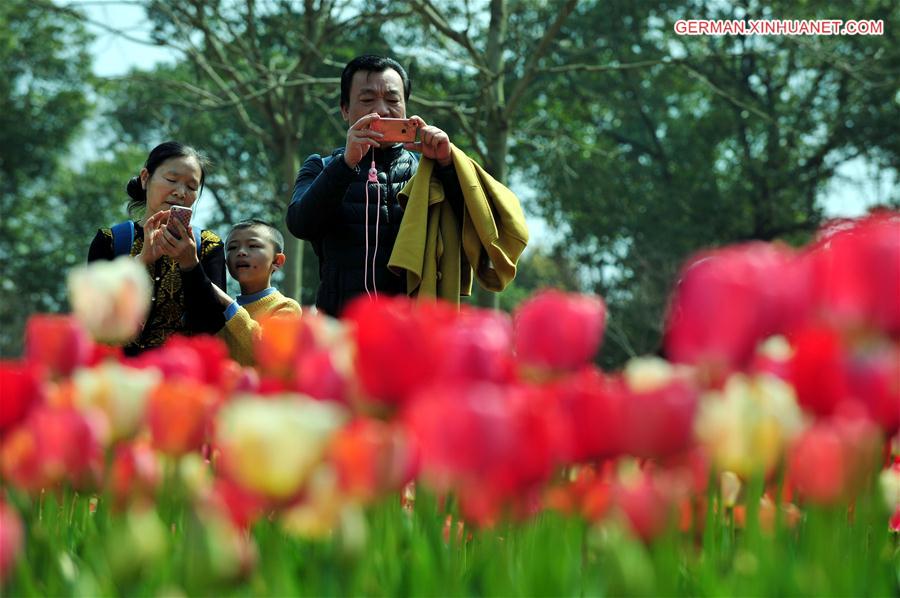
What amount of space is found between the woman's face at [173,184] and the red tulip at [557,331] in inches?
119

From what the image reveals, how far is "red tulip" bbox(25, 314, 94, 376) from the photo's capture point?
4.49 feet

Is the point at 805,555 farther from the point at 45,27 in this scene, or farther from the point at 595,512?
the point at 45,27

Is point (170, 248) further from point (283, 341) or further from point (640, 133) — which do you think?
point (640, 133)

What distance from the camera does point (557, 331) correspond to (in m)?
1.23

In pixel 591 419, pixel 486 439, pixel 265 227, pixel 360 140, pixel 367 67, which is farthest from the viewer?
pixel 265 227

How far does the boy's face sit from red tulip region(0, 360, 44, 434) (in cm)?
A: 336

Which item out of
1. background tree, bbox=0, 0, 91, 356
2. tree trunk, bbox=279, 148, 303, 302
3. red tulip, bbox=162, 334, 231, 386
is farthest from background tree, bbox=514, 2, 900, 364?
red tulip, bbox=162, 334, 231, 386

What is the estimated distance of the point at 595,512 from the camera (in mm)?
1180

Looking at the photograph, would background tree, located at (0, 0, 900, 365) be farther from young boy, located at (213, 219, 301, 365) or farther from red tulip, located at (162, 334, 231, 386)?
red tulip, located at (162, 334, 231, 386)

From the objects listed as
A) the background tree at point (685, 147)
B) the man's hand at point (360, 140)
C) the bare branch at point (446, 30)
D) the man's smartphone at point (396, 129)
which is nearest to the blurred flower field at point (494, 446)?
the man's hand at point (360, 140)

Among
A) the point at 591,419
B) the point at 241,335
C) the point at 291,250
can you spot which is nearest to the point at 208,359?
the point at 591,419

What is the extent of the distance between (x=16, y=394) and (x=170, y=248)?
7.41 feet

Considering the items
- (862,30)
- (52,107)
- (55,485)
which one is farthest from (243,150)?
(55,485)

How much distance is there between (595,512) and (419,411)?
0.30 meters
